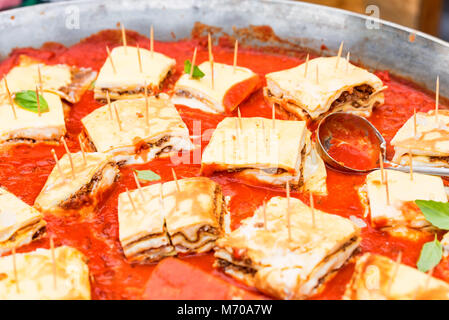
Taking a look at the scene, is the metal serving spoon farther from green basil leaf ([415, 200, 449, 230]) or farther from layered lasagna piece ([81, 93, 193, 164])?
layered lasagna piece ([81, 93, 193, 164])

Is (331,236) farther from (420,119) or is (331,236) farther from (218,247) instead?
(420,119)

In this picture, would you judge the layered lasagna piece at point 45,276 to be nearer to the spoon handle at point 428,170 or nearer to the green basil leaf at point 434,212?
the green basil leaf at point 434,212

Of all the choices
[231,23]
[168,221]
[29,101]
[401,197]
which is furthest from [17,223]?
[231,23]

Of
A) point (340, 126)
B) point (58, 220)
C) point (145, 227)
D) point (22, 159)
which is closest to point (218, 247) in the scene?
point (145, 227)

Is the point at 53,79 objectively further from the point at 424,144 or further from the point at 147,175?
the point at 424,144

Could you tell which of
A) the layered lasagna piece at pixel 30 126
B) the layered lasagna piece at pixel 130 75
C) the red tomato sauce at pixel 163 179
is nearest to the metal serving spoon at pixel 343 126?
the red tomato sauce at pixel 163 179

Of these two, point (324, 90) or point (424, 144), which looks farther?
point (324, 90)
